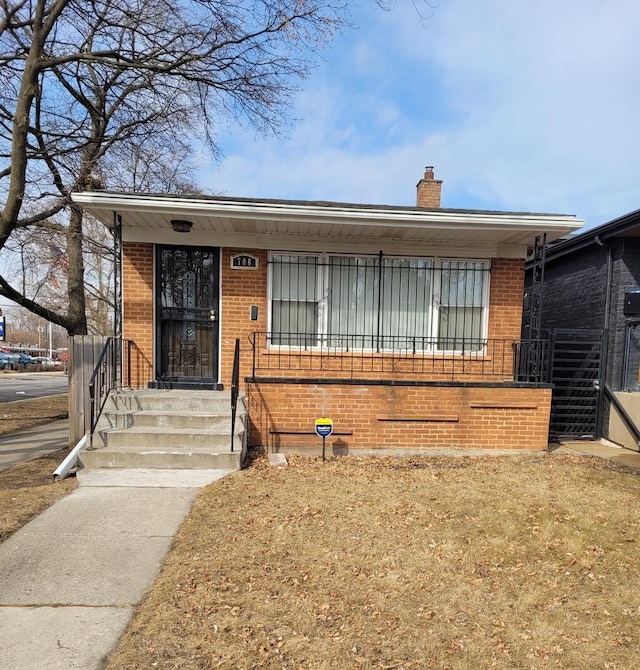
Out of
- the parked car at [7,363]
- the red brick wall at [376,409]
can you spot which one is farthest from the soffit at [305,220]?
the parked car at [7,363]

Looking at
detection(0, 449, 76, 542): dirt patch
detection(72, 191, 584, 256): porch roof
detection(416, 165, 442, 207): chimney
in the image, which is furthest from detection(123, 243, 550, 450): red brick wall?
detection(416, 165, 442, 207): chimney

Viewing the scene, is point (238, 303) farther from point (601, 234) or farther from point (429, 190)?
point (601, 234)

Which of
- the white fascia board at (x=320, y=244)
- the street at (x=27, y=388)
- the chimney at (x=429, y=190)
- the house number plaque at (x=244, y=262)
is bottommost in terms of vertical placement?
the street at (x=27, y=388)

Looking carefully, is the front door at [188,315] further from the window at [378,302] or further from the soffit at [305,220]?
the window at [378,302]

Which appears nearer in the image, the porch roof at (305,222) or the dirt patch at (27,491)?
the dirt patch at (27,491)

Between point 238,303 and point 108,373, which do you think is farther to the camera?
point 238,303

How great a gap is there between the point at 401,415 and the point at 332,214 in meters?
3.01

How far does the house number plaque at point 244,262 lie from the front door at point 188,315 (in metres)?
0.27

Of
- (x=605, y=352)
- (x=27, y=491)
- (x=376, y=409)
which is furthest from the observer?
(x=605, y=352)

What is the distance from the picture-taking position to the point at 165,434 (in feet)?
18.5

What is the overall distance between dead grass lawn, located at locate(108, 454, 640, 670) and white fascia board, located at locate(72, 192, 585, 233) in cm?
349

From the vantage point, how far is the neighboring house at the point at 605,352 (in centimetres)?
789

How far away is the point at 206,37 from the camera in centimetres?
862

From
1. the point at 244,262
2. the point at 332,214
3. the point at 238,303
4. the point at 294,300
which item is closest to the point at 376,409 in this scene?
the point at 294,300
